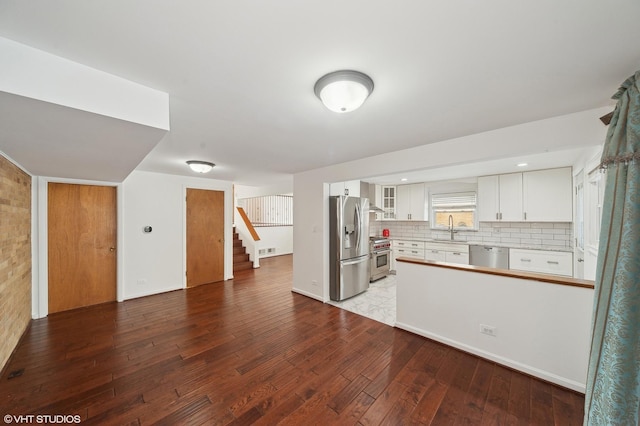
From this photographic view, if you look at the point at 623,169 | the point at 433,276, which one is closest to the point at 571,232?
the point at 433,276

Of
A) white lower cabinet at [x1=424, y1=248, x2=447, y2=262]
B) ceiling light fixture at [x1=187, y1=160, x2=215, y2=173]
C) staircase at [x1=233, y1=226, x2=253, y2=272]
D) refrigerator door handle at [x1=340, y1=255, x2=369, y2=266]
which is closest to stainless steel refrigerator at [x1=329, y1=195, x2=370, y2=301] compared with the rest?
refrigerator door handle at [x1=340, y1=255, x2=369, y2=266]

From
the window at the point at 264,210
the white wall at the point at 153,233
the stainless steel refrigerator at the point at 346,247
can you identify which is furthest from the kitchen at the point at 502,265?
the window at the point at 264,210

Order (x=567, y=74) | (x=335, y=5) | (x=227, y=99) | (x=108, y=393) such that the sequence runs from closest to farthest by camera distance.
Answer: (x=335, y=5) → (x=567, y=74) → (x=227, y=99) → (x=108, y=393)

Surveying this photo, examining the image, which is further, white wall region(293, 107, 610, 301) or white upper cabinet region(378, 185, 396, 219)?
white upper cabinet region(378, 185, 396, 219)

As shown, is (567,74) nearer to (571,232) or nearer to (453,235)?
(571,232)

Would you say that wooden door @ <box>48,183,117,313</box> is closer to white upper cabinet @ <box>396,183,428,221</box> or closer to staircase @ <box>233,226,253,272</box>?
staircase @ <box>233,226,253,272</box>

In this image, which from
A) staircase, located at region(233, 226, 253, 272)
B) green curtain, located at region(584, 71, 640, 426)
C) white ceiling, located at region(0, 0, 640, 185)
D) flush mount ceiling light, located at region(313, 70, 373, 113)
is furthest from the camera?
staircase, located at region(233, 226, 253, 272)

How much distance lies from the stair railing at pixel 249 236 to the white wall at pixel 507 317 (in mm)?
4786

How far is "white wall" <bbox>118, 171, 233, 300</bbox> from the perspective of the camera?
4270 millimetres

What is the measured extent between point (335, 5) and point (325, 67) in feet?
1.31

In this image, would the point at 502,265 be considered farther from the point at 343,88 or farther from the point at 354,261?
the point at 343,88

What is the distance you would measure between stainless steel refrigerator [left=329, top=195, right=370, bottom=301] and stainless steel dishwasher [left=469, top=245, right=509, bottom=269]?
2253 mm

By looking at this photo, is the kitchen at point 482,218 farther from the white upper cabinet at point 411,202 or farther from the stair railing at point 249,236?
the stair railing at point 249,236

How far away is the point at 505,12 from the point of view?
999 millimetres
